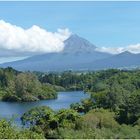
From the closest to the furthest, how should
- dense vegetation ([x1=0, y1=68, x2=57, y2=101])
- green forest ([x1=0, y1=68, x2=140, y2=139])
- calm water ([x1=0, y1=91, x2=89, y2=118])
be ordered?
green forest ([x1=0, y1=68, x2=140, y2=139]) → calm water ([x1=0, y1=91, x2=89, y2=118]) → dense vegetation ([x1=0, y1=68, x2=57, y2=101])

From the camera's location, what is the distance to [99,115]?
19656mm

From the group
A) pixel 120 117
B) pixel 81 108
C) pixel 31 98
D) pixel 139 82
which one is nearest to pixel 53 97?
pixel 31 98

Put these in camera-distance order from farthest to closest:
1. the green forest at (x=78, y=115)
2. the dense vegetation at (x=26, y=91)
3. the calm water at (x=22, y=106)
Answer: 1. the dense vegetation at (x=26, y=91)
2. the calm water at (x=22, y=106)
3. the green forest at (x=78, y=115)

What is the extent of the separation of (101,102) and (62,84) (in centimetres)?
3711

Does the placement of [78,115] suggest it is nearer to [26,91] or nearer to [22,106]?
[22,106]

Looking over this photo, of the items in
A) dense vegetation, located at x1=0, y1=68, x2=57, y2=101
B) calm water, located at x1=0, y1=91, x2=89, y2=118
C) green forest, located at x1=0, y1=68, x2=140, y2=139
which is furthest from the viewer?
dense vegetation, located at x1=0, y1=68, x2=57, y2=101

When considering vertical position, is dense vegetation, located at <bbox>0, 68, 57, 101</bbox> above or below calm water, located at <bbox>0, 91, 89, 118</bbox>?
above

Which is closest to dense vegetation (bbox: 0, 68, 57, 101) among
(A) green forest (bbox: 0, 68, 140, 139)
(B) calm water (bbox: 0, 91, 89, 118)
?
(A) green forest (bbox: 0, 68, 140, 139)

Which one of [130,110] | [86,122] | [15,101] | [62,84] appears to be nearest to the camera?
[86,122]

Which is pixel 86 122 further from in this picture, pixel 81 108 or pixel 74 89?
pixel 74 89

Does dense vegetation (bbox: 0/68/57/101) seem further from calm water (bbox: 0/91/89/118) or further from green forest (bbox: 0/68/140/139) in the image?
calm water (bbox: 0/91/89/118)

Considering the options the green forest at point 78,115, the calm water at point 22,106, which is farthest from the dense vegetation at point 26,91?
the calm water at point 22,106

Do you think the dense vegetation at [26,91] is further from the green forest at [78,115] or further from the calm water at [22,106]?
the calm water at [22,106]

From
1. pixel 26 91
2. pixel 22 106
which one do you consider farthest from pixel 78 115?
pixel 26 91
